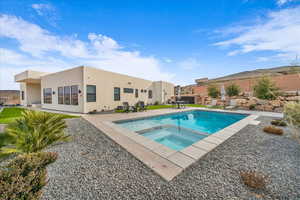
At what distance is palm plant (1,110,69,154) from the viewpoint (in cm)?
254

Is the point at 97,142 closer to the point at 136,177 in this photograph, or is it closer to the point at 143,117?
the point at 136,177

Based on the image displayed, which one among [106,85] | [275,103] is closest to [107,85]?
[106,85]

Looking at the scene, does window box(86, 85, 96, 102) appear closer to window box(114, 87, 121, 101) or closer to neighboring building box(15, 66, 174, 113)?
neighboring building box(15, 66, 174, 113)

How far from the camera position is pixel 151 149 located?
→ 2.88 metres

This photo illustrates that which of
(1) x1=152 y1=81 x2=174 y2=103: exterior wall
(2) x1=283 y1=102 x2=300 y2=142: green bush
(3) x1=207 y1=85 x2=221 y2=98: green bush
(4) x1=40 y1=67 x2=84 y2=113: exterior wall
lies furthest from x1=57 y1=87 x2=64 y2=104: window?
(3) x1=207 y1=85 x2=221 y2=98: green bush

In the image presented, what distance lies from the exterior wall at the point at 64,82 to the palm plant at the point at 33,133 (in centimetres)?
633

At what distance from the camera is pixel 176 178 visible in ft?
6.02

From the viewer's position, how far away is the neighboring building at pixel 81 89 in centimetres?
918

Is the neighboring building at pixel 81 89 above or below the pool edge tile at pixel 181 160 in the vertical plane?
above

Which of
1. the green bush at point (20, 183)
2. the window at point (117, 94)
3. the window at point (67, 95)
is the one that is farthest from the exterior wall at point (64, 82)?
the green bush at point (20, 183)

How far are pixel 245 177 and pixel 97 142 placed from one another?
3.65 metres

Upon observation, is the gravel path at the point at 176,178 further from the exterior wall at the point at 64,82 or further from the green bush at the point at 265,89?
the green bush at the point at 265,89

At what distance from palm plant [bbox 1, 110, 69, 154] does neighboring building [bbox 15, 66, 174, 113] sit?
20.5 feet

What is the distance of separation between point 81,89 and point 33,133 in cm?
702
